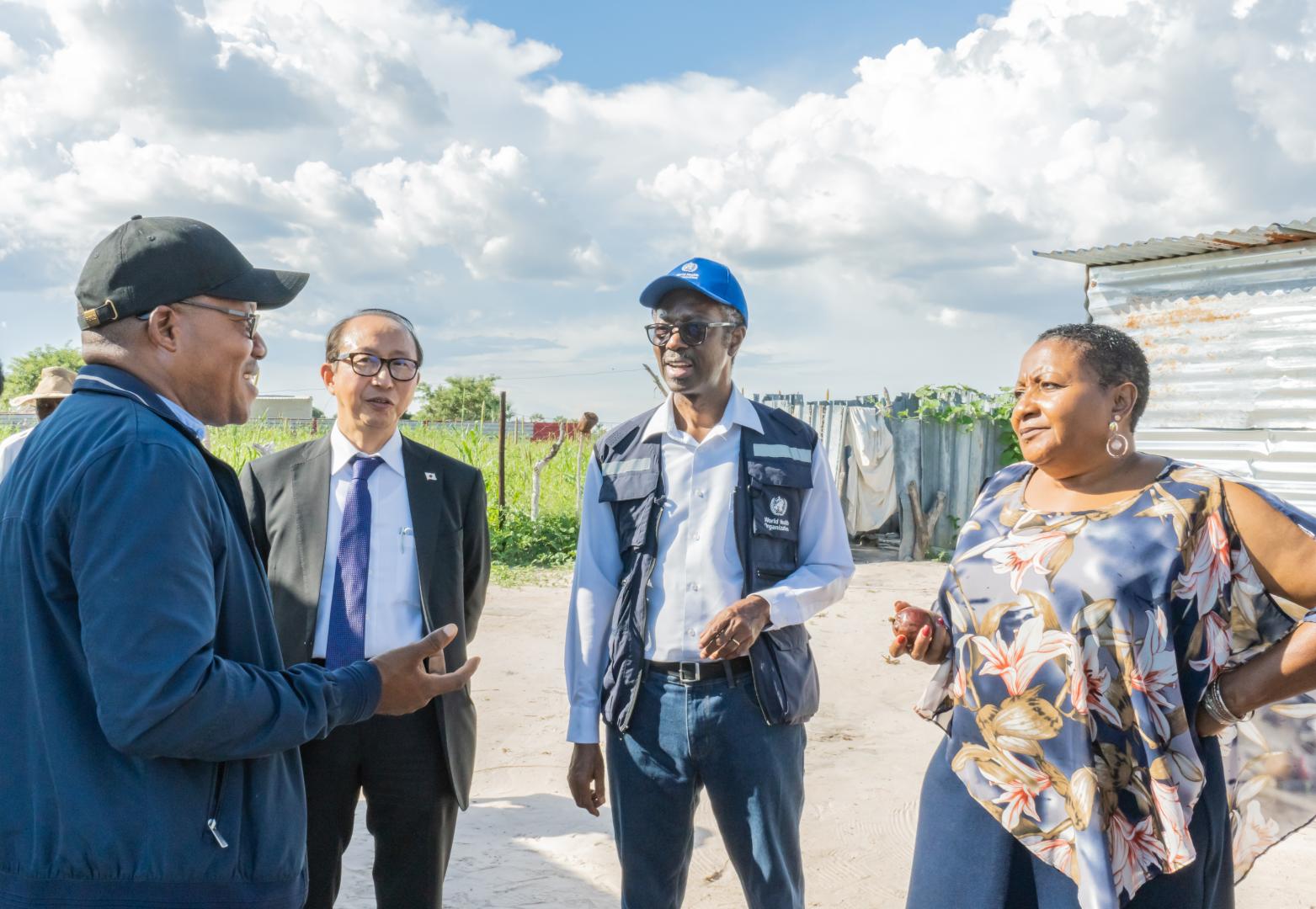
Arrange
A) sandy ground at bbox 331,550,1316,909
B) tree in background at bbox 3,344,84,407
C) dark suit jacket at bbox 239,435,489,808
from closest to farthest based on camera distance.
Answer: dark suit jacket at bbox 239,435,489,808 → sandy ground at bbox 331,550,1316,909 → tree in background at bbox 3,344,84,407

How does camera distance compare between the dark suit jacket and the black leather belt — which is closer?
the black leather belt

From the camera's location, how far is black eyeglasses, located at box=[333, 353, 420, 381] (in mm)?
2984

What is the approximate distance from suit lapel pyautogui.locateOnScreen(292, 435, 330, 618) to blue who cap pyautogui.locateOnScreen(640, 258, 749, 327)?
3.71 feet

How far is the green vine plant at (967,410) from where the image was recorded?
41.3ft

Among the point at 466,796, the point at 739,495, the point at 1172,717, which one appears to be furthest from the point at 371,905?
the point at 1172,717

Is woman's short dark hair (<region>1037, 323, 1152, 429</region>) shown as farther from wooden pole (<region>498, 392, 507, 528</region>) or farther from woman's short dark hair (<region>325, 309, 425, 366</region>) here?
wooden pole (<region>498, 392, 507, 528</region>)

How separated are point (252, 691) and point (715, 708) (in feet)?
4.35

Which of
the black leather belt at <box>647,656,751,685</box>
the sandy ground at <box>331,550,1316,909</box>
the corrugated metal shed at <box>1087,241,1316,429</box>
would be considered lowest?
the sandy ground at <box>331,550,1316,909</box>

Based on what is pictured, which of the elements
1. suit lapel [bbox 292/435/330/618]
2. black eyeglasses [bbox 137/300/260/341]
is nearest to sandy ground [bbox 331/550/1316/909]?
suit lapel [bbox 292/435/330/618]

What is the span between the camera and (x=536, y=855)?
4105mm

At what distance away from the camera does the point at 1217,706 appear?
207 centimetres

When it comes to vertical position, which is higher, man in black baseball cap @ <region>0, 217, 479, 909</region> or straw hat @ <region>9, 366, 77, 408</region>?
straw hat @ <region>9, 366, 77, 408</region>

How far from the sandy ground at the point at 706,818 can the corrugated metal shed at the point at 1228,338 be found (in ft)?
11.2

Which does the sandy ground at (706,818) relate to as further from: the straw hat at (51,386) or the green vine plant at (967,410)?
the green vine plant at (967,410)
